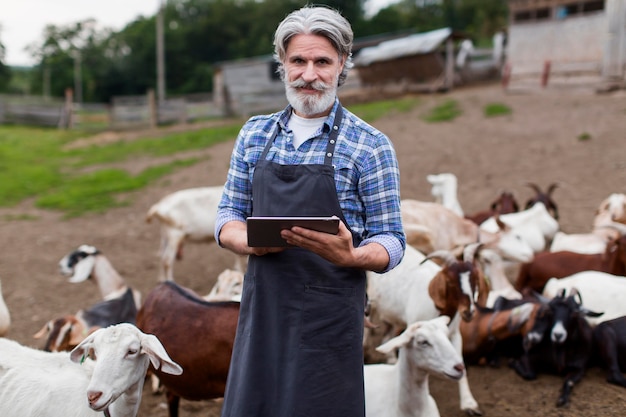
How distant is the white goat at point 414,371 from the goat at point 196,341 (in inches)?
37.1

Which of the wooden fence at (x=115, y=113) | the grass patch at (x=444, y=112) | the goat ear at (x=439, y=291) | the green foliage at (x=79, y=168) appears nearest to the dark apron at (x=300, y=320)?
the goat ear at (x=439, y=291)

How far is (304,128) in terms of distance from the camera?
2.21 meters

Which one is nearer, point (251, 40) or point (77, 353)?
point (77, 353)

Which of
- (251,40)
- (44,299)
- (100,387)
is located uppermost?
(251,40)

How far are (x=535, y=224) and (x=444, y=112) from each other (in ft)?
25.7

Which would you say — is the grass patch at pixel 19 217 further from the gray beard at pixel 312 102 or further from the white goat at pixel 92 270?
the gray beard at pixel 312 102

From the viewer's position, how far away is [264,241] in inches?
76.3

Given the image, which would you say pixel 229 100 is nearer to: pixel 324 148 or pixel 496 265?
pixel 496 265

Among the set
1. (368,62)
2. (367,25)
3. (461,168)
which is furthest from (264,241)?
(367,25)

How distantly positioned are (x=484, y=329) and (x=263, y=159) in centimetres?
333

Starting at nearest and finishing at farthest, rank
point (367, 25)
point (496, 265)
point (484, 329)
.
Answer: point (484, 329), point (496, 265), point (367, 25)

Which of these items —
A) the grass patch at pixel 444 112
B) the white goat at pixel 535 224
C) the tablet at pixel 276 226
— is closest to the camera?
the tablet at pixel 276 226

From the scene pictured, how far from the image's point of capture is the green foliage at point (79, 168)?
38.7 ft

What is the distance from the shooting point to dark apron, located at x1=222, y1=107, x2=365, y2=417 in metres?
2.10
